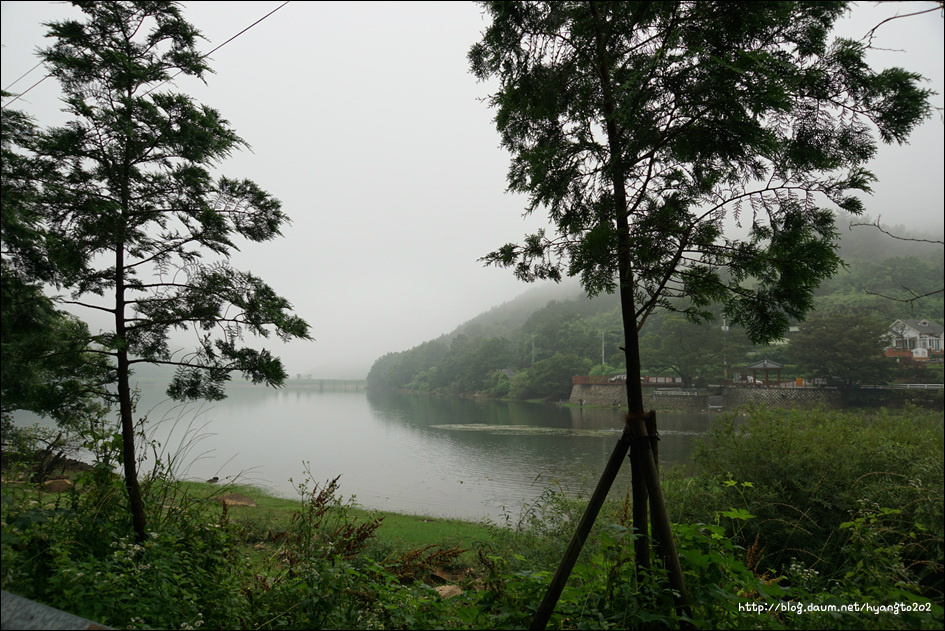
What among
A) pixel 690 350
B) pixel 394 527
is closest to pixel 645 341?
pixel 690 350

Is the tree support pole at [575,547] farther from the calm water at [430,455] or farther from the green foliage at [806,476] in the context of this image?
the calm water at [430,455]

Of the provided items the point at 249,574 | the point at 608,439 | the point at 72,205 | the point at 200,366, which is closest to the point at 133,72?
the point at 72,205

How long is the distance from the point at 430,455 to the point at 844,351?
1576cm

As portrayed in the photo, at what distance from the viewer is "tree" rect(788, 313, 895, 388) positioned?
13.6m

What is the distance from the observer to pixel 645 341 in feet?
104

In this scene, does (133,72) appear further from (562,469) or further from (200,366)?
(562,469)

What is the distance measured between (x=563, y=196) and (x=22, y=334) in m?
4.74

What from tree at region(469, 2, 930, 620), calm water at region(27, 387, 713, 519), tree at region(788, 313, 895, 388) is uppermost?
tree at region(469, 2, 930, 620)

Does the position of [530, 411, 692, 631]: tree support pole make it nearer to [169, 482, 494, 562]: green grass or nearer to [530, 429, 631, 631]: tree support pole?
[530, 429, 631, 631]: tree support pole

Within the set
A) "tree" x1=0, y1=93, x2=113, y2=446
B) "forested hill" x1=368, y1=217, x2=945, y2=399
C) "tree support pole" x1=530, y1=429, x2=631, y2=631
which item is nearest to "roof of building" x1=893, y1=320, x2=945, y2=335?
"forested hill" x1=368, y1=217, x2=945, y2=399

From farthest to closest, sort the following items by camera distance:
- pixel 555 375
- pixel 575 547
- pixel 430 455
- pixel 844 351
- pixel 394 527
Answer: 1. pixel 555 375
2. pixel 430 455
3. pixel 844 351
4. pixel 394 527
5. pixel 575 547

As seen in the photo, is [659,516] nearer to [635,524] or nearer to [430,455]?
[635,524]

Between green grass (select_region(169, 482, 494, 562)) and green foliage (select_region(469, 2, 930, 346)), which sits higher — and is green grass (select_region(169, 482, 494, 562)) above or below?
below

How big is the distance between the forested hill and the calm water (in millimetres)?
4458
